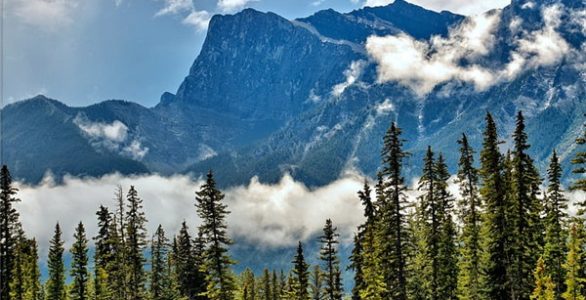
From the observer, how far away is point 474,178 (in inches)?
2491

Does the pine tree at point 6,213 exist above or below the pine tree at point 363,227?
above

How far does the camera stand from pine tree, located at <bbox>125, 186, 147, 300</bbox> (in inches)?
2928

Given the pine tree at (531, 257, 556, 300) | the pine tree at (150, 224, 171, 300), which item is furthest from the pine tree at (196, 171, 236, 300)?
the pine tree at (150, 224, 171, 300)

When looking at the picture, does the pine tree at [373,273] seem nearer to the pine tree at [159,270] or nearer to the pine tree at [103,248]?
the pine tree at [103,248]

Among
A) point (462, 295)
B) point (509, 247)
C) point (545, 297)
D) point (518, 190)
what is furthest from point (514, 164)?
point (462, 295)

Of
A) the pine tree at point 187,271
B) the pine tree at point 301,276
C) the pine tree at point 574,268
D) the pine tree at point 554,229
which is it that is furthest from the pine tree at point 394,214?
the pine tree at point 187,271

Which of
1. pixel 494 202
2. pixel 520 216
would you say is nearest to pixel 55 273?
pixel 494 202

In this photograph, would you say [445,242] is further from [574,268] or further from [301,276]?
[301,276]

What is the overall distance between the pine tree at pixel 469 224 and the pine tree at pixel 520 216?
5640mm

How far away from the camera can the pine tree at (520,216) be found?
54.0 metres

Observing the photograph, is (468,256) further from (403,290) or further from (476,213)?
(403,290)

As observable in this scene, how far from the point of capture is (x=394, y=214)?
2185 inches

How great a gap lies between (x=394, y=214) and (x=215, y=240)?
15.7 metres

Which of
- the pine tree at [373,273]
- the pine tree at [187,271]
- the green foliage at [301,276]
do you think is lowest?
the pine tree at [373,273]
